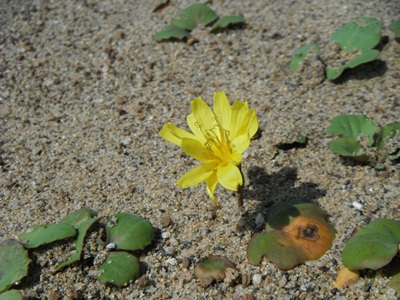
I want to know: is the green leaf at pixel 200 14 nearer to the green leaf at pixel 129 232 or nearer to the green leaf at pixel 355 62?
the green leaf at pixel 355 62

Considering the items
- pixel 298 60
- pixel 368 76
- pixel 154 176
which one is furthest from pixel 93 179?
pixel 368 76

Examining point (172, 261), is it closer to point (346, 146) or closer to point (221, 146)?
point (221, 146)

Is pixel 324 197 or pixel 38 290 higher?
pixel 38 290

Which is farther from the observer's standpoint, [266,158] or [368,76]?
[368,76]

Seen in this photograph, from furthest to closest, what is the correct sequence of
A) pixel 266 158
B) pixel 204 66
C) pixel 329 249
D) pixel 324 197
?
pixel 204 66 → pixel 266 158 → pixel 324 197 → pixel 329 249

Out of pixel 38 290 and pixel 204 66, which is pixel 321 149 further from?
pixel 38 290

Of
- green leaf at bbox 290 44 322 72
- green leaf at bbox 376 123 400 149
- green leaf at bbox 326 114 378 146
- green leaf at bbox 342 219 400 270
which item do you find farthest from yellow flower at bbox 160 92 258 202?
green leaf at bbox 290 44 322 72

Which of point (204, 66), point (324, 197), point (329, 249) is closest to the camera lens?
point (329, 249)

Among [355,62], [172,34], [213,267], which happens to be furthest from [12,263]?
[355,62]
